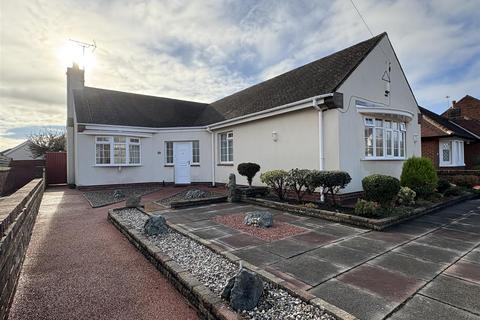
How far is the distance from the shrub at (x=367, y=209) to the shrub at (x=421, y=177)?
3127 mm

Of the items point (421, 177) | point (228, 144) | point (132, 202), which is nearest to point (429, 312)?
point (421, 177)

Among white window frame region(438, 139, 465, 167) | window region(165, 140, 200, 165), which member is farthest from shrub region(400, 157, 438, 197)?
white window frame region(438, 139, 465, 167)

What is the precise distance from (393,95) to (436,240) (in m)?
8.18

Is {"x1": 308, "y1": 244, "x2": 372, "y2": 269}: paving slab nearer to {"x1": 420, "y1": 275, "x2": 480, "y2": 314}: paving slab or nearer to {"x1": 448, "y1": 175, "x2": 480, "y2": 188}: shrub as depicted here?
{"x1": 420, "y1": 275, "x2": 480, "y2": 314}: paving slab

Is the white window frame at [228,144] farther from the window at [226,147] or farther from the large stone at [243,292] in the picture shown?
the large stone at [243,292]

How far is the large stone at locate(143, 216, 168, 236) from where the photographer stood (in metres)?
5.23

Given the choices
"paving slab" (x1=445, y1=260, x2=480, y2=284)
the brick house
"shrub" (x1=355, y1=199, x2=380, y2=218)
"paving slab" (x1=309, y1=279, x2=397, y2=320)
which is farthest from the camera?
the brick house

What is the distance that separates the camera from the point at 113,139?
556 inches

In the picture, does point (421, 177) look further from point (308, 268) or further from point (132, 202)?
point (132, 202)

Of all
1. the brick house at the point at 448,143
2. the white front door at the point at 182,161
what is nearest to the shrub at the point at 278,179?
the white front door at the point at 182,161

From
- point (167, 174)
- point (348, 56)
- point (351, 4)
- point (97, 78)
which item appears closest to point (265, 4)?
point (351, 4)

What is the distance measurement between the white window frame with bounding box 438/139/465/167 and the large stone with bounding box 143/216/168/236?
20.1 meters

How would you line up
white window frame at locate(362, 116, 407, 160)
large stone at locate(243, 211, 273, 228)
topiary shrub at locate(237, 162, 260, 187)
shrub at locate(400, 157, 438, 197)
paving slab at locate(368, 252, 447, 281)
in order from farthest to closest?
topiary shrub at locate(237, 162, 260, 187)
white window frame at locate(362, 116, 407, 160)
shrub at locate(400, 157, 438, 197)
large stone at locate(243, 211, 273, 228)
paving slab at locate(368, 252, 447, 281)

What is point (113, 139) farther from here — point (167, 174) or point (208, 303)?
point (208, 303)
